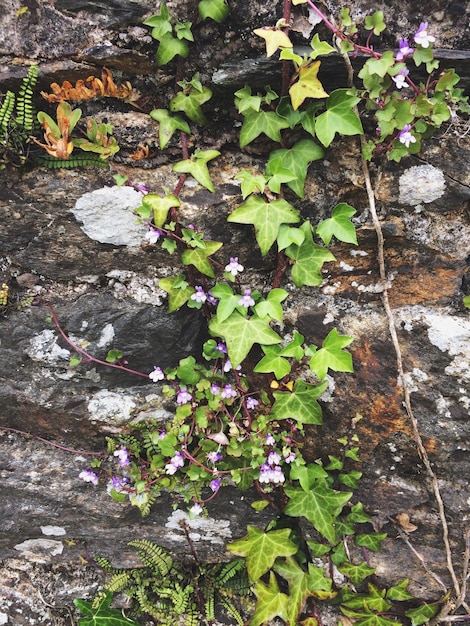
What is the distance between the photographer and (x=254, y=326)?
1.87m

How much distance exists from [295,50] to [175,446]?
1673mm

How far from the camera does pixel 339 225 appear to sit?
1796mm

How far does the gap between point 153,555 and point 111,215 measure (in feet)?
5.75

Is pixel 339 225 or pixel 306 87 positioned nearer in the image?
pixel 306 87

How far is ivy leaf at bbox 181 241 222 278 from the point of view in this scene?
74.3 inches

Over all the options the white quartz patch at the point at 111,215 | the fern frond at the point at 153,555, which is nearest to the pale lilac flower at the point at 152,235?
the white quartz patch at the point at 111,215

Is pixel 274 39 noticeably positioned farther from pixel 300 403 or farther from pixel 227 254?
pixel 300 403

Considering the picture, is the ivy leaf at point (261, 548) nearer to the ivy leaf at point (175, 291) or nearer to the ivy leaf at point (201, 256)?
the ivy leaf at point (175, 291)

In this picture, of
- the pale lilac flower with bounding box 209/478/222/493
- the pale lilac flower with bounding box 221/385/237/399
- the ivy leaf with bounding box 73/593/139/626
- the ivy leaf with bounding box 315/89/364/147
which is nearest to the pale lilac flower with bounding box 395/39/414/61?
the ivy leaf with bounding box 315/89/364/147

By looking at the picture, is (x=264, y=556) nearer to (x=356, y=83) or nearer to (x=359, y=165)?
(x=359, y=165)

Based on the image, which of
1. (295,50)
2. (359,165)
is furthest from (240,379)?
(295,50)

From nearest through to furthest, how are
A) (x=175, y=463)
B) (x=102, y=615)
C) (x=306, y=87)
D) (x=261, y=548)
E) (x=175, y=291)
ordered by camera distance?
(x=306, y=87) → (x=175, y=291) → (x=175, y=463) → (x=261, y=548) → (x=102, y=615)

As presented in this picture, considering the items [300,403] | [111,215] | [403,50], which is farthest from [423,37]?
[300,403]

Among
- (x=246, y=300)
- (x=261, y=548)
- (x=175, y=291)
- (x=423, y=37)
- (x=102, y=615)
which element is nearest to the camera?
(x=423, y=37)
